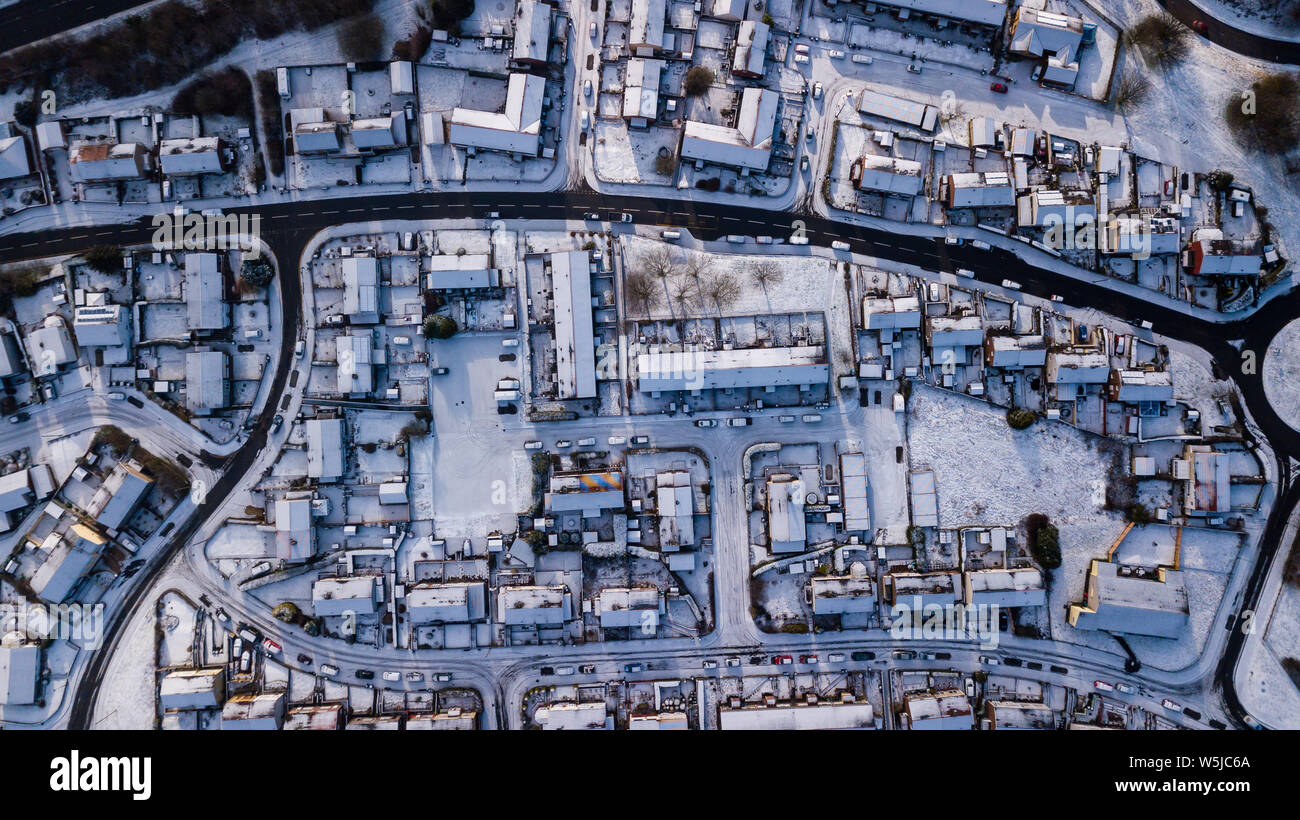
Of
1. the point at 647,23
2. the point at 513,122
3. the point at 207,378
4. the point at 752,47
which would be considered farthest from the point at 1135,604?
the point at 207,378

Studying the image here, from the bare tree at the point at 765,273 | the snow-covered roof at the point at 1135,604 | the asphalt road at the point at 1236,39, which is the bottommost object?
the snow-covered roof at the point at 1135,604

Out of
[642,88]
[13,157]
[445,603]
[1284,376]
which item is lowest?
[445,603]

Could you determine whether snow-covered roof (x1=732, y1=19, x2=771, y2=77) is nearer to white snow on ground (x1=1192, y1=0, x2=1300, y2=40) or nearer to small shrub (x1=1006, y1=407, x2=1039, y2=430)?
small shrub (x1=1006, y1=407, x2=1039, y2=430)

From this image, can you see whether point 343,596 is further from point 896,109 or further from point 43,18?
point 896,109

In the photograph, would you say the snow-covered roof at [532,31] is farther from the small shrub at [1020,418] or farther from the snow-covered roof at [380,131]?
the small shrub at [1020,418]

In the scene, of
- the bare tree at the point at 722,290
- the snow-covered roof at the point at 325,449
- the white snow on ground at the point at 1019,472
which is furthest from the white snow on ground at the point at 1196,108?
the snow-covered roof at the point at 325,449

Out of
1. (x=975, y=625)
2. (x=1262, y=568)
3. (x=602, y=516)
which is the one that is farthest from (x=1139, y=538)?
(x=602, y=516)
